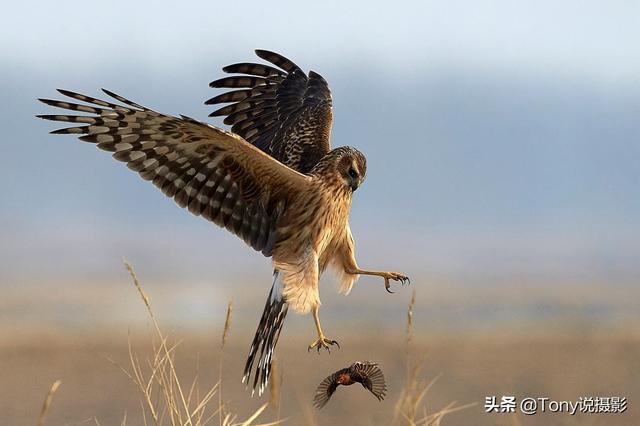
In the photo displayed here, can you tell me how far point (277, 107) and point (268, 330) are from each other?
2265 mm

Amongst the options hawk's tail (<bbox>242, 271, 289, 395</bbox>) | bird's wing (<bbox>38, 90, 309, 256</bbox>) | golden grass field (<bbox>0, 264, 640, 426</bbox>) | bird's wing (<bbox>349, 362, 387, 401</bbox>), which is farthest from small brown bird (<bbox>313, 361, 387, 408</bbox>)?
golden grass field (<bbox>0, 264, 640, 426</bbox>)

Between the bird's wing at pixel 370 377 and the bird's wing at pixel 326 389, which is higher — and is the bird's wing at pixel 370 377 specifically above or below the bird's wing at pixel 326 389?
above

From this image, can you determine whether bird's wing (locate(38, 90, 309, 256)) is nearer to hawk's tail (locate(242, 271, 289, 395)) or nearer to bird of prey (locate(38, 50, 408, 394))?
bird of prey (locate(38, 50, 408, 394))

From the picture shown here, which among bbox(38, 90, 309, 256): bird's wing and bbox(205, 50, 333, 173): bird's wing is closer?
bbox(38, 90, 309, 256): bird's wing

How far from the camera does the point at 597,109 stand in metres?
192

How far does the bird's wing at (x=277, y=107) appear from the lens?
845 centimetres

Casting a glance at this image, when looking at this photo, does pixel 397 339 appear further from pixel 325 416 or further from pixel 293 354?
pixel 325 416

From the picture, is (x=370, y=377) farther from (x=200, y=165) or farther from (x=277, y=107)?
(x=277, y=107)

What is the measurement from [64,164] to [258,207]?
143 metres

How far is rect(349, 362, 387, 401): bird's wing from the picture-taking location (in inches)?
218

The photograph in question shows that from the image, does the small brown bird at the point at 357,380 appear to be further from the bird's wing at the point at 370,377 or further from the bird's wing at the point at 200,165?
the bird's wing at the point at 200,165

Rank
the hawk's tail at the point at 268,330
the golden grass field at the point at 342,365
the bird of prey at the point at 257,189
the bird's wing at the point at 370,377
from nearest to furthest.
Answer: the bird's wing at the point at 370,377, the bird of prey at the point at 257,189, the hawk's tail at the point at 268,330, the golden grass field at the point at 342,365

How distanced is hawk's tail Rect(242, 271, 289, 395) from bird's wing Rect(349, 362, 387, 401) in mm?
1400

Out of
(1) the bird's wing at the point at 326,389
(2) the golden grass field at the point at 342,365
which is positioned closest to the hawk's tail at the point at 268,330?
(1) the bird's wing at the point at 326,389
